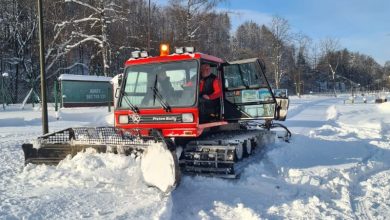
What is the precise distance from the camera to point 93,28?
30.2m

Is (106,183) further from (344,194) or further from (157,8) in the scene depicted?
(157,8)

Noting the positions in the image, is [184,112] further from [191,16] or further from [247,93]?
[191,16]

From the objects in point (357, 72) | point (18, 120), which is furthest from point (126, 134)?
point (357, 72)

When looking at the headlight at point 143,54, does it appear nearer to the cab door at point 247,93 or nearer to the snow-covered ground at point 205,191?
Result: the cab door at point 247,93

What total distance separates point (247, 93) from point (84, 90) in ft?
62.1

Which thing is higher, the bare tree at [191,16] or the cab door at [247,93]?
the bare tree at [191,16]

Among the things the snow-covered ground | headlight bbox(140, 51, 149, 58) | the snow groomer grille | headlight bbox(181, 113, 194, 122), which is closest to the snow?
the snow-covered ground

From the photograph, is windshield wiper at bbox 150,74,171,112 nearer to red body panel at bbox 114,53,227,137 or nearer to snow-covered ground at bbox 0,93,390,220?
red body panel at bbox 114,53,227,137

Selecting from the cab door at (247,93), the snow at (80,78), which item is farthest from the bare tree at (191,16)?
the cab door at (247,93)

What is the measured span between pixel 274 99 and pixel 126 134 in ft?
9.65

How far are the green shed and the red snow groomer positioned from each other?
1763cm

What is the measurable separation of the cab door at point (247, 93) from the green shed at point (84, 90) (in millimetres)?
17706

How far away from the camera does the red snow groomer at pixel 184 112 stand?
683 cm

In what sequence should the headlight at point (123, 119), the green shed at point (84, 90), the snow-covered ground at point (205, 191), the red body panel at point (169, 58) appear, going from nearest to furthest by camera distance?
the snow-covered ground at point (205, 191) → the red body panel at point (169, 58) → the headlight at point (123, 119) → the green shed at point (84, 90)
